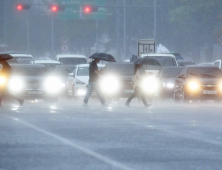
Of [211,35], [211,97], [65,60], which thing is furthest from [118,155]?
[211,35]

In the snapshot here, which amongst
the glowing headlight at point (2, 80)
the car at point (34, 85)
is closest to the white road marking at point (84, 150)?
the glowing headlight at point (2, 80)

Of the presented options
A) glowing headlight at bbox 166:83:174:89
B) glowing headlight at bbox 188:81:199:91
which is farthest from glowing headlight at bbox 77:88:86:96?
glowing headlight at bbox 188:81:199:91

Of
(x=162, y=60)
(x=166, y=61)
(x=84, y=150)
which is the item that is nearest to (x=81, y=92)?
(x=162, y=60)

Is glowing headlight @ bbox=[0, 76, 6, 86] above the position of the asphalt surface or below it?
above

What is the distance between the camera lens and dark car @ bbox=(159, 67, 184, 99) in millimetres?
32312

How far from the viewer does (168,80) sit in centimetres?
3250

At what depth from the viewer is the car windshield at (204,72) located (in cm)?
2850

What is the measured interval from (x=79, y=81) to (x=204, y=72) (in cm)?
573

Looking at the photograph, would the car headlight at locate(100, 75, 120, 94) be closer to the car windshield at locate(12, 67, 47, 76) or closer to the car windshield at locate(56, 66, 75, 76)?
the car windshield at locate(12, 67, 47, 76)

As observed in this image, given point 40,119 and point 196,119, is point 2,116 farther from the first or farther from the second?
point 196,119

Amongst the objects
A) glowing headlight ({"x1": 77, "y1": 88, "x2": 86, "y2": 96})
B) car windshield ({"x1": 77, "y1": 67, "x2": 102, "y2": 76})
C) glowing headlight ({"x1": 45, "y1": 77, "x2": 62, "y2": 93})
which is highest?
car windshield ({"x1": 77, "y1": 67, "x2": 102, "y2": 76})

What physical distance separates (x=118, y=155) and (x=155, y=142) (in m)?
1.98

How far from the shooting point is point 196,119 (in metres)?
18.5

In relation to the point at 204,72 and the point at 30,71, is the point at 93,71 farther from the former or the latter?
the point at 204,72
